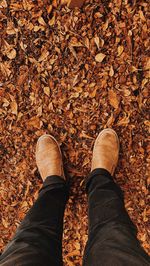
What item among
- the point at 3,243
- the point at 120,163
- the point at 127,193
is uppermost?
the point at 120,163

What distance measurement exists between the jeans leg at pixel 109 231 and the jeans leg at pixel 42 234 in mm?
111

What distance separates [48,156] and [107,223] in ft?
1.62

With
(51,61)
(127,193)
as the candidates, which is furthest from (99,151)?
(51,61)

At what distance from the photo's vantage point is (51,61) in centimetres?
141

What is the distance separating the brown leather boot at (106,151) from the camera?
139 centimetres

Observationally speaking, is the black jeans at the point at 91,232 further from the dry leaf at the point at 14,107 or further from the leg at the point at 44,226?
the dry leaf at the point at 14,107

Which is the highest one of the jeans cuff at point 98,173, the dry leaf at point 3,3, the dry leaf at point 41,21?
the dry leaf at point 3,3

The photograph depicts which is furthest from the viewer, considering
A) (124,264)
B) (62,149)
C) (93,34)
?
(62,149)

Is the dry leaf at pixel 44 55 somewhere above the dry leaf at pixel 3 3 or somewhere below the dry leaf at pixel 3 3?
below

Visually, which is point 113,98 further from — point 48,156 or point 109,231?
point 109,231

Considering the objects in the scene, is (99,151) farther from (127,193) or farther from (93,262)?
(93,262)

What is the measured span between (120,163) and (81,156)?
0.18 meters

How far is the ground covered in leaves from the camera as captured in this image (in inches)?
53.7

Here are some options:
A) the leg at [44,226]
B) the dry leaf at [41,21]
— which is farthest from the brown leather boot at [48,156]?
A: the dry leaf at [41,21]
